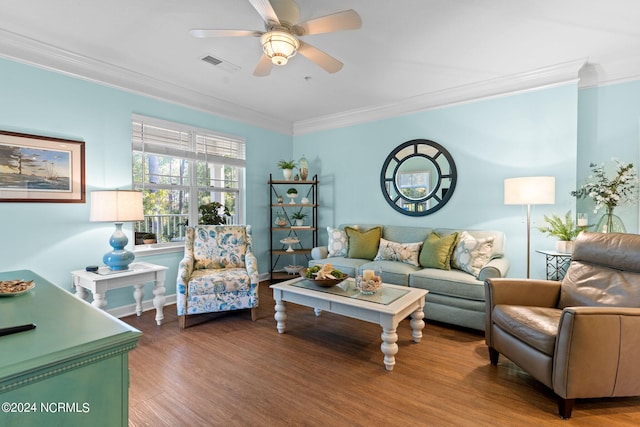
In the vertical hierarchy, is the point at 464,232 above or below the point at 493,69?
below

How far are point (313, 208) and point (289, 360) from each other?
3.07 metres

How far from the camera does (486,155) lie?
3814 mm

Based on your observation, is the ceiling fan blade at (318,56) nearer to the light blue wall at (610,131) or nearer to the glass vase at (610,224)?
the light blue wall at (610,131)

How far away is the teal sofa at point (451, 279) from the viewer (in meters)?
3.00

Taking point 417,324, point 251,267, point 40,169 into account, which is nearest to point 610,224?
point 417,324

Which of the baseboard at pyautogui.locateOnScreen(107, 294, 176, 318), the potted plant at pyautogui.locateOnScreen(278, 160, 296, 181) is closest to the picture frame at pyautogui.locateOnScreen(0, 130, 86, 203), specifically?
the baseboard at pyautogui.locateOnScreen(107, 294, 176, 318)

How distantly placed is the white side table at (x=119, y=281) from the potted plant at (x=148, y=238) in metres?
0.35

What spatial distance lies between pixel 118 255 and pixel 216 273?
919mm

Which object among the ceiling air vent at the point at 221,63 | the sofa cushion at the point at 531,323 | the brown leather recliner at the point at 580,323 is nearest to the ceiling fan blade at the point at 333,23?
the ceiling air vent at the point at 221,63

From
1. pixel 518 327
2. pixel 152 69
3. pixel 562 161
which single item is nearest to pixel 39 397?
→ pixel 518 327

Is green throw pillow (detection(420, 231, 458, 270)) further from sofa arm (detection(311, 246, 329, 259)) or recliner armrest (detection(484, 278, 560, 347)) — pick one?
sofa arm (detection(311, 246, 329, 259))

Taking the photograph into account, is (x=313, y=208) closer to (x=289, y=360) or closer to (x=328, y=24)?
(x=289, y=360)

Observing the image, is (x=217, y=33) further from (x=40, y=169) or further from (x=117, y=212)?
(x=40, y=169)

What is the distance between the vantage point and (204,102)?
413 centimetres
